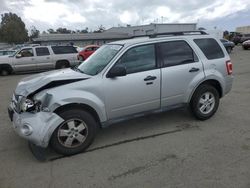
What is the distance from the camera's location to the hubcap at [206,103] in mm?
5494

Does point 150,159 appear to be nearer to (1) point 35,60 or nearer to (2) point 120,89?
(2) point 120,89

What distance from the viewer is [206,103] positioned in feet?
18.2

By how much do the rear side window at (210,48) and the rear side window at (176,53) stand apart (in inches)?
12.0

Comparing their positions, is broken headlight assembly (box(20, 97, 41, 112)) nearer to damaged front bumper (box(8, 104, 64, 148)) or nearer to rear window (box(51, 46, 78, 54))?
damaged front bumper (box(8, 104, 64, 148))

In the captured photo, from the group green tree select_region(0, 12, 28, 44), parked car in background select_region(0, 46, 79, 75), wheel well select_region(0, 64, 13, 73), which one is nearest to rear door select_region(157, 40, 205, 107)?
parked car in background select_region(0, 46, 79, 75)

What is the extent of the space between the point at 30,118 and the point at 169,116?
10.4 feet

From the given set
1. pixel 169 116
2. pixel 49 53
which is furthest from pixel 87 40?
pixel 169 116

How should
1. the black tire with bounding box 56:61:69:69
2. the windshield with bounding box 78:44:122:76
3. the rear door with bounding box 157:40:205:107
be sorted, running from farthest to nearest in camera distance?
the black tire with bounding box 56:61:69:69
the rear door with bounding box 157:40:205:107
the windshield with bounding box 78:44:122:76

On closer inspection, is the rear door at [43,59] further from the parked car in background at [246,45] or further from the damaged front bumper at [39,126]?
the parked car in background at [246,45]

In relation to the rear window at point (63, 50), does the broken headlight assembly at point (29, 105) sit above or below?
below

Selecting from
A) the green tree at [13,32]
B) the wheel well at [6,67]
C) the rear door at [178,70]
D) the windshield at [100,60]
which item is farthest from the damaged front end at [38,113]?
the green tree at [13,32]

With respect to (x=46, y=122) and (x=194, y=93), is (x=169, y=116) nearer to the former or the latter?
(x=194, y=93)

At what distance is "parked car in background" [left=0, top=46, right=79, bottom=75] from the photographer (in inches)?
613

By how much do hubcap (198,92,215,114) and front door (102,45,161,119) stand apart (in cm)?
110
